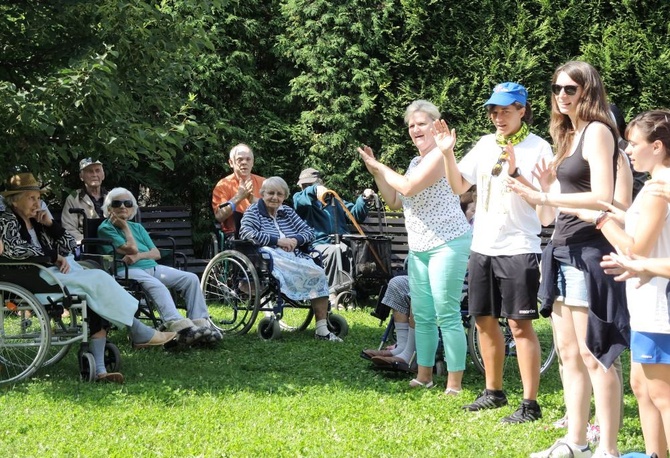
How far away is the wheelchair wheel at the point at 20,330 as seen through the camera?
5.74 metres

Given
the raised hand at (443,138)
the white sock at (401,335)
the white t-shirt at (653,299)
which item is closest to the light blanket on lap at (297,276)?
the white sock at (401,335)

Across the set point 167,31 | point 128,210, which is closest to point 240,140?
point 128,210

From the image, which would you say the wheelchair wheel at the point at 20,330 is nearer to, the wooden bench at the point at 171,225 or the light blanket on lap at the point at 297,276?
the light blanket on lap at the point at 297,276

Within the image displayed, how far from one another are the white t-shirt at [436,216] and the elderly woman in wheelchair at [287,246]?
2.42 m

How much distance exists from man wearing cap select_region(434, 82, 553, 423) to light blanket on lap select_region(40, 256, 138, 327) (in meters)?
2.26

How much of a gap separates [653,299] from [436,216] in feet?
7.20

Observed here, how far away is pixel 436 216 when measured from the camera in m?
5.49

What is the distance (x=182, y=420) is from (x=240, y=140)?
689cm

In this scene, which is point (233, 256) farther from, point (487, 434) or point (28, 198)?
point (487, 434)

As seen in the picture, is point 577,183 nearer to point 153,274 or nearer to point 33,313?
point 33,313

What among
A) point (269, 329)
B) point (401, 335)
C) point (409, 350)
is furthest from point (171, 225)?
point (409, 350)

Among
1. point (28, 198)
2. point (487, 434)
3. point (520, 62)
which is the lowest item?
point (487, 434)

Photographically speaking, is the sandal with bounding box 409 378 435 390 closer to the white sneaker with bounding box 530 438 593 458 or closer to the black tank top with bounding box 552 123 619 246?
the white sneaker with bounding box 530 438 593 458

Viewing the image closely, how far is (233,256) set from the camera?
26.1 ft
